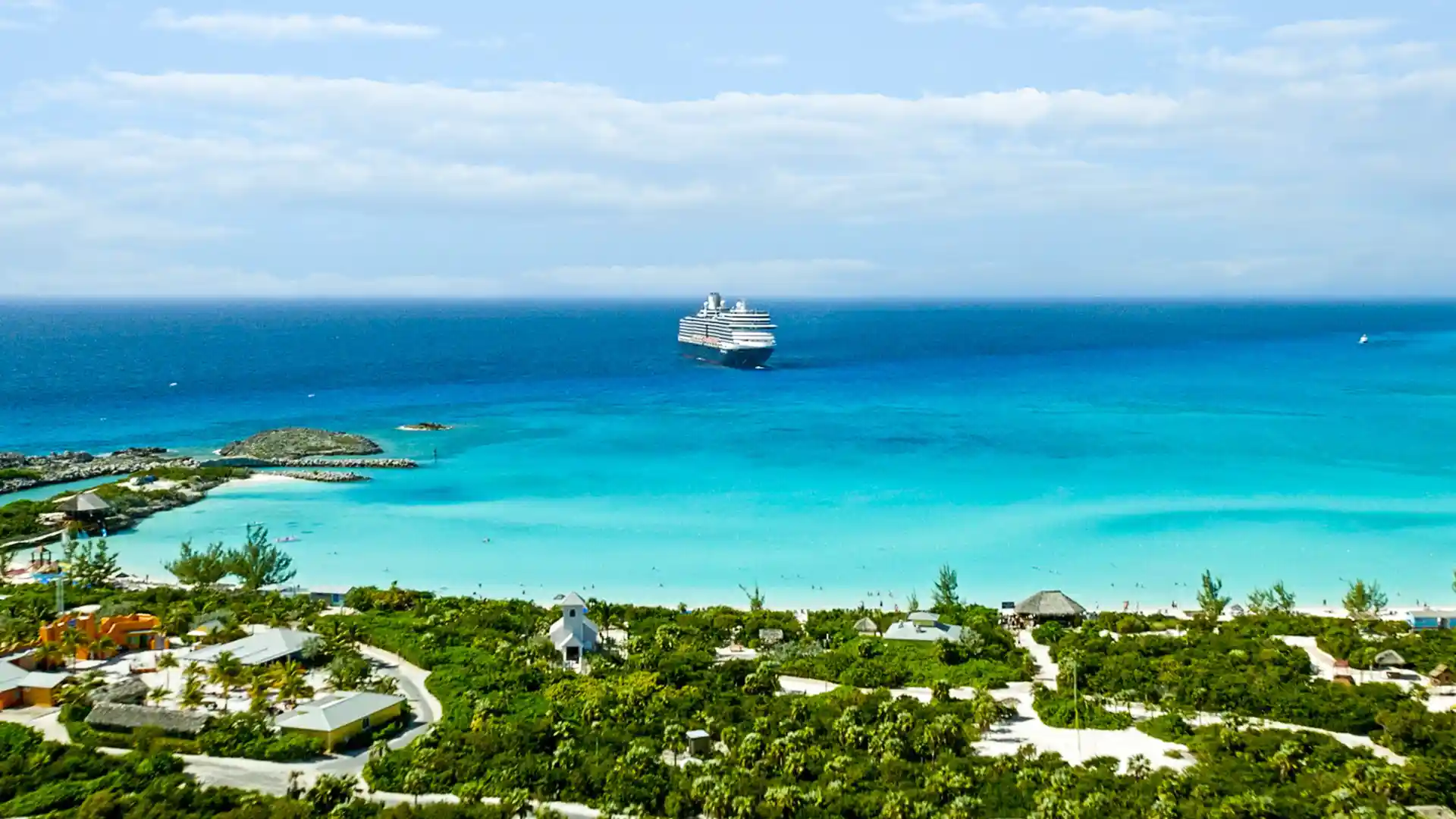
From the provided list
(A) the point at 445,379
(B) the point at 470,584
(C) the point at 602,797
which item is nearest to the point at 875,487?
(B) the point at 470,584

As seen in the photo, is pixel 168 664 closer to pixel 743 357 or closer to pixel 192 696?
pixel 192 696

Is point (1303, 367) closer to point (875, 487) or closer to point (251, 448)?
point (875, 487)

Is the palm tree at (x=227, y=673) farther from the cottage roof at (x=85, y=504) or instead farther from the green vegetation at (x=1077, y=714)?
the cottage roof at (x=85, y=504)

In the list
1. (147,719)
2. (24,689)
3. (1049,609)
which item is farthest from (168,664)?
(1049,609)

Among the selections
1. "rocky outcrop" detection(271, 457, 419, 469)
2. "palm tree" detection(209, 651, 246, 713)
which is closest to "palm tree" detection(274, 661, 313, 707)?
"palm tree" detection(209, 651, 246, 713)

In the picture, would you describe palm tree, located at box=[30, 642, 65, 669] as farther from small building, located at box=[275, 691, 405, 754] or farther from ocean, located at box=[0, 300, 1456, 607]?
ocean, located at box=[0, 300, 1456, 607]

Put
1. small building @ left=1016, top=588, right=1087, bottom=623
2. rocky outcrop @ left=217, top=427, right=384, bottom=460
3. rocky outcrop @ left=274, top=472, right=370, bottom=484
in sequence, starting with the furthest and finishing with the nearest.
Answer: rocky outcrop @ left=217, top=427, right=384, bottom=460, rocky outcrop @ left=274, top=472, right=370, bottom=484, small building @ left=1016, top=588, right=1087, bottom=623
